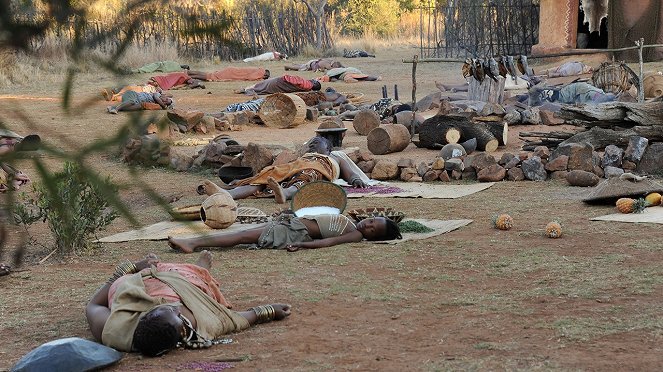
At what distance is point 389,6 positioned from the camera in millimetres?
44250

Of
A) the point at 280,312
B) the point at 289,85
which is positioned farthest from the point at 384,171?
the point at 289,85

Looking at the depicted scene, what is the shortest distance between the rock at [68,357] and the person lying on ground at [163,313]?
0.18 meters

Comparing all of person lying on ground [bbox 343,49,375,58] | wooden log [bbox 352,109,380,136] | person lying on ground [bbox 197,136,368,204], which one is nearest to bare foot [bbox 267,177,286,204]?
person lying on ground [bbox 197,136,368,204]

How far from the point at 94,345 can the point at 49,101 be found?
546 inches

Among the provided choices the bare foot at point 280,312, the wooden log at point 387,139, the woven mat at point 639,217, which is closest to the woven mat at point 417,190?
the woven mat at point 639,217

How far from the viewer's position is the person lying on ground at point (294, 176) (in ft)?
33.1

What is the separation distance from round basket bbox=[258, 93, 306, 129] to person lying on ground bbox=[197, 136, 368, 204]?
551 cm

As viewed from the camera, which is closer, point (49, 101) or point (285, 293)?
point (285, 293)

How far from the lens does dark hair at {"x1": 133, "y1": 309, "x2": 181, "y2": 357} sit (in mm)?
4687

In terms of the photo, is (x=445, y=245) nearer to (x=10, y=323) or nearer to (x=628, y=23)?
(x=10, y=323)

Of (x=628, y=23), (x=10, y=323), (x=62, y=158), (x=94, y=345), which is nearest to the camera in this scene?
(x=62, y=158)

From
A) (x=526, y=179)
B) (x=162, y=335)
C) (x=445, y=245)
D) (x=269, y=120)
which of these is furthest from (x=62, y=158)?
(x=269, y=120)

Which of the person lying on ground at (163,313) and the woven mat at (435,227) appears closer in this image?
the person lying on ground at (163,313)

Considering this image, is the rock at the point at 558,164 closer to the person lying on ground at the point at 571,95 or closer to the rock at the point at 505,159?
the rock at the point at 505,159
